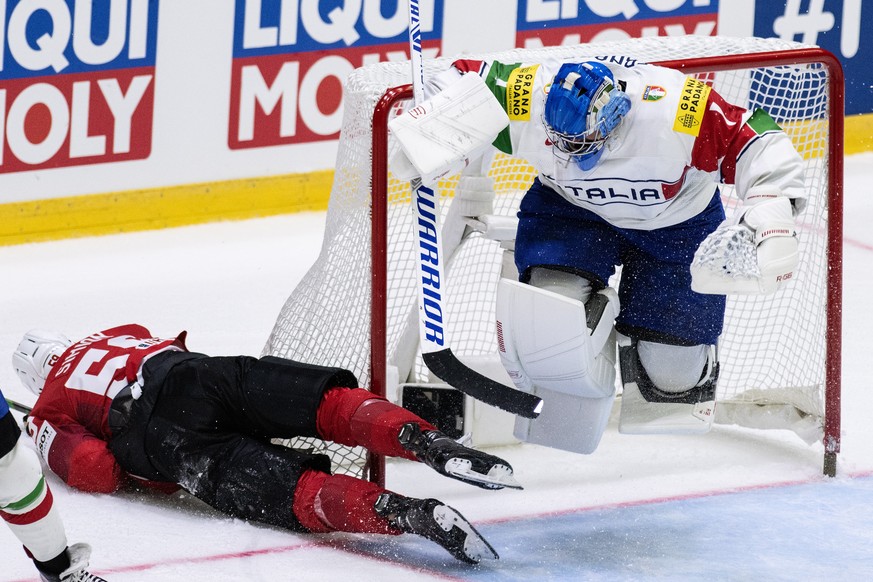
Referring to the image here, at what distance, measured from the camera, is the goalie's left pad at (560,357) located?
10.5ft

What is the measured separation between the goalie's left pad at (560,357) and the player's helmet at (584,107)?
319 mm

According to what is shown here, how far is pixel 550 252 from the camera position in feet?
11.1

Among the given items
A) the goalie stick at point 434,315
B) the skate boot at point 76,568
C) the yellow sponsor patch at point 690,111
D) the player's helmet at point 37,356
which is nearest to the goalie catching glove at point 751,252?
the yellow sponsor patch at point 690,111

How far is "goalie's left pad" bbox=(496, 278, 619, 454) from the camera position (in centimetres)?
321

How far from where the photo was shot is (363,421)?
3211 mm

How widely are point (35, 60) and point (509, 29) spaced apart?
1.65 meters

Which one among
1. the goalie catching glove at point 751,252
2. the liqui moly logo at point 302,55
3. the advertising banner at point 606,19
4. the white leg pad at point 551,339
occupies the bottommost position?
the white leg pad at point 551,339

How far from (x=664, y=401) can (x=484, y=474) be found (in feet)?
2.37

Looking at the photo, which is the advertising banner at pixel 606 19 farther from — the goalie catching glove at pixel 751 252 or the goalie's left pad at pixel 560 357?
the goalie catching glove at pixel 751 252

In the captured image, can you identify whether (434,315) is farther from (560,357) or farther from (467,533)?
(467,533)

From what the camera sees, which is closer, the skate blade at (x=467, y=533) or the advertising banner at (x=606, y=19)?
the skate blade at (x=467, y=533)

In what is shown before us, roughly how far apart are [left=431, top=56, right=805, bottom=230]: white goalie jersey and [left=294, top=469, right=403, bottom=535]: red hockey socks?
762mm

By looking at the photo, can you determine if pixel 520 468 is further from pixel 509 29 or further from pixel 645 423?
pixel 509 29

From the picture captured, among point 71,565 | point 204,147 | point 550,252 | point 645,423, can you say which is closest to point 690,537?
point 645,423
